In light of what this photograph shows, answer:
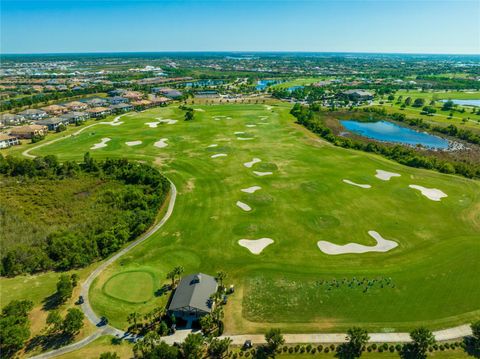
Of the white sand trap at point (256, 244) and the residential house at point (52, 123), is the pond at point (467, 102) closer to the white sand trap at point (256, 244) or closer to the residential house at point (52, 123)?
the white sand trap at point (256, 244)

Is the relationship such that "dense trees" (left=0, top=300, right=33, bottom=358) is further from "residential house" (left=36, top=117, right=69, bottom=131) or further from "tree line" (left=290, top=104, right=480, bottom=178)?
"residential house" (left=36, top=117, right=69, bottom=131)

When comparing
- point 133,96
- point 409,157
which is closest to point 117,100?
point 133,96

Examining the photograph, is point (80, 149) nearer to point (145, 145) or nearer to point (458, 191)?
point (145, 145)

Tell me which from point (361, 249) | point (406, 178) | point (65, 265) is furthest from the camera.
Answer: point (406, 178)

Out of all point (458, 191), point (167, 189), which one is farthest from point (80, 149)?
point (458, 191)

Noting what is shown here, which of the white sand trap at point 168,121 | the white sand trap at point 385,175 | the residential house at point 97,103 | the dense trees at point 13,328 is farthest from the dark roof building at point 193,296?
the residential house at point 97,103

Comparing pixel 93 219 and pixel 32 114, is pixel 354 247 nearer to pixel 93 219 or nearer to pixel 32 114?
pixel 93 219
